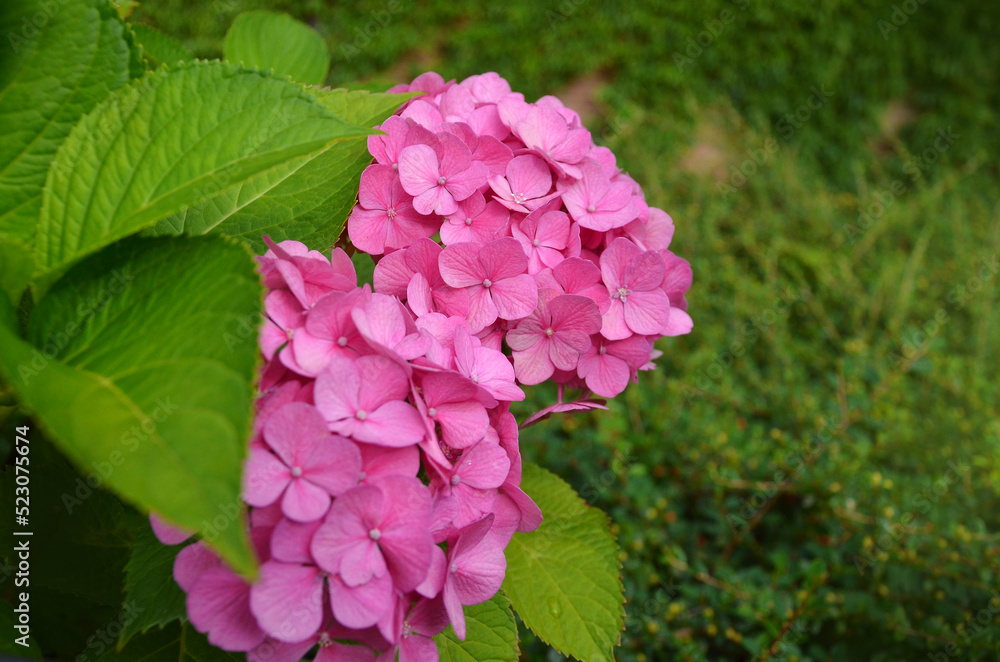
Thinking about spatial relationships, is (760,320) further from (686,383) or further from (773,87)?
(773,87)

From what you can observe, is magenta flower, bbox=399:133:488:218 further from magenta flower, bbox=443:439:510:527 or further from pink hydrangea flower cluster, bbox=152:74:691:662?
magenta flower, bbox=443:439:510:527

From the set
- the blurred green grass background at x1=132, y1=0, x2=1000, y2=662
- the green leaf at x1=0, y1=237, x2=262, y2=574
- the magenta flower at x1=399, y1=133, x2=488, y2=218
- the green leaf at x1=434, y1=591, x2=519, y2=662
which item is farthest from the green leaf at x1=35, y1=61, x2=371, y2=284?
the blurred green grass background at x1=132, y1=0, x2=1000, y2=662

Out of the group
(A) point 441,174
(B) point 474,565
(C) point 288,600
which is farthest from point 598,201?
(C) point 288,600

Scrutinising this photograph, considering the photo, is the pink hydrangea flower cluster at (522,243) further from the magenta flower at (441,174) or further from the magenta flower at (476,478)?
the magenta flower at (476,478)

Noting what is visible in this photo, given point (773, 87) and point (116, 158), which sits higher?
point (116, 158)

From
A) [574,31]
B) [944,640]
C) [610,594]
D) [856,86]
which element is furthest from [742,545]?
[856,86]

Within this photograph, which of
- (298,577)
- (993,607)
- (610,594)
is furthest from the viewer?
(993,607)

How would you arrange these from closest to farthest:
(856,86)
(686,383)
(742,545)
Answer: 1. (742,545)
2. (686,383)
3. (856,86)

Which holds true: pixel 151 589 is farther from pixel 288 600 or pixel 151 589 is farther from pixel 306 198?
pixel 306 198

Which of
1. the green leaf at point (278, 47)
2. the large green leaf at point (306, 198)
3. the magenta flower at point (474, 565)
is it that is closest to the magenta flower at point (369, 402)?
the magenta flower at point (474, 565)
